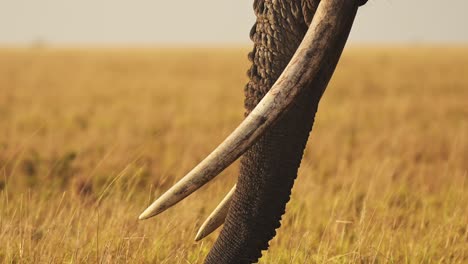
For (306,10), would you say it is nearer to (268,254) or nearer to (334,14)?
(334,14)

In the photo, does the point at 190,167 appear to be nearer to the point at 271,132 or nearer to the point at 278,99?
the point at 271,132

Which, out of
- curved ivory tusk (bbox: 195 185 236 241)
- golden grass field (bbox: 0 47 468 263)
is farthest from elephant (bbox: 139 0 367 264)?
golden grass field (bbox: 0 47 468 263)

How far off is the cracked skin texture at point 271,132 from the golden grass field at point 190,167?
97cm

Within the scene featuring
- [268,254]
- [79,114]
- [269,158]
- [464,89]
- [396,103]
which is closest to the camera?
[269,158]

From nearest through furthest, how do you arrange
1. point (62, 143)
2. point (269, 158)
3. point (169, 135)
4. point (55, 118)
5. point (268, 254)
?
1. point (269, 158)
2. point (268, 254)
3. point (62, 143)
4. point (169, 135)
5. point (55, 118)

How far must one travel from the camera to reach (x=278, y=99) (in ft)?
6.55

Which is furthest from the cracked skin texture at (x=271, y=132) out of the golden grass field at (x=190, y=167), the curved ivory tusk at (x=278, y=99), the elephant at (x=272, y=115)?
the golden grass field at (x=190, y=167)

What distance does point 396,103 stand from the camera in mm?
14883

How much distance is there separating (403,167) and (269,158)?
5.90 meters

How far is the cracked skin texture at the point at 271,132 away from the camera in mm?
2143

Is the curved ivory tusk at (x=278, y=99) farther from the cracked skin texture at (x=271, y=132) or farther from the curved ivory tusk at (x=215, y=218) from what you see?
the curved ivory tusk at (x=215, y=218)

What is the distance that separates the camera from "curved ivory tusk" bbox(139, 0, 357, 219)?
1.98 metres

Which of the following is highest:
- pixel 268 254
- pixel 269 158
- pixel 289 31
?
pixel 289 31

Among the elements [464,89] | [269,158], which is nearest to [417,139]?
[269,158]
